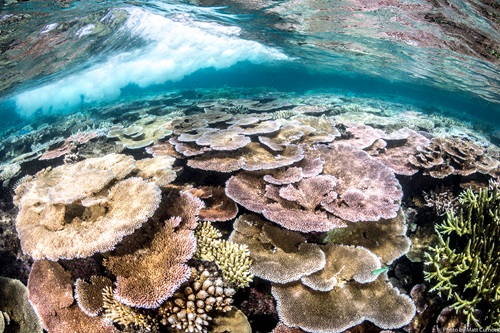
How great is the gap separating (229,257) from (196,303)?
0.69m

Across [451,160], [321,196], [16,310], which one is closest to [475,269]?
[321,196]

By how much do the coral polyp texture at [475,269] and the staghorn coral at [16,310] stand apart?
17.3ft

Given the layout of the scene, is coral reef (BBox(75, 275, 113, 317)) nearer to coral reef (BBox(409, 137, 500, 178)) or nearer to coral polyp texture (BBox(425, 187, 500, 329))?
coral polyp texture (BBox(425, 187, 500, 329))

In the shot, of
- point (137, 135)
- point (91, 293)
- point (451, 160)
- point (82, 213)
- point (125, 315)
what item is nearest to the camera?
point (125, 315)

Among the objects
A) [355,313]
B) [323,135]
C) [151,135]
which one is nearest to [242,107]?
[151,135]

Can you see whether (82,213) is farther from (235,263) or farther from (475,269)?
(475,269)

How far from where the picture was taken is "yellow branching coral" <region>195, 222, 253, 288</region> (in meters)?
3.30

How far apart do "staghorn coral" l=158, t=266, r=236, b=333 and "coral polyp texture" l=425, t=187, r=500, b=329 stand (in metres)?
2.83

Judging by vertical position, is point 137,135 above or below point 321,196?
below

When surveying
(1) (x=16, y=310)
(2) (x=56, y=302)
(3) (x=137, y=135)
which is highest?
(2) (x=56, y=302)

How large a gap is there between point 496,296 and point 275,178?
3.21 m

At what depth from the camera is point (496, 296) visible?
3.13 metres

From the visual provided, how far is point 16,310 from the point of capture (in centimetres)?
349

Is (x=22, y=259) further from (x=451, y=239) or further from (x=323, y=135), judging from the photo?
(x=451, y=239)
